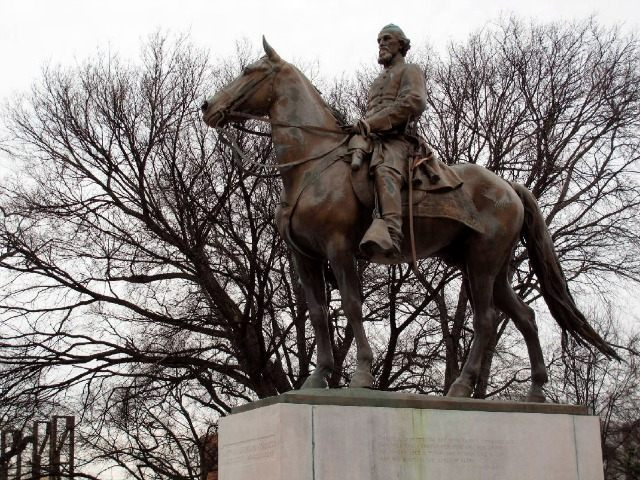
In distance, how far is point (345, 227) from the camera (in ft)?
25.8

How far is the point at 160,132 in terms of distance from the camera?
17.7 metres

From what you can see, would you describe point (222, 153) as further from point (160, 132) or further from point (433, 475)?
point (433, 475)

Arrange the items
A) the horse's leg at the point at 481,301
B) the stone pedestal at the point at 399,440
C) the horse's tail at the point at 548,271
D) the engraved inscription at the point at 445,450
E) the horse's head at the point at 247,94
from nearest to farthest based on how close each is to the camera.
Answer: the stone pedestal at the point at 399,440
the engraved inscription at the point at 445,450
the horse's head at the point at 247,94
the horse's leg at the point at 481,301
the horse's tail at the point at 548,271

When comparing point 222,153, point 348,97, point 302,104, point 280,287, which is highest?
point 348,97

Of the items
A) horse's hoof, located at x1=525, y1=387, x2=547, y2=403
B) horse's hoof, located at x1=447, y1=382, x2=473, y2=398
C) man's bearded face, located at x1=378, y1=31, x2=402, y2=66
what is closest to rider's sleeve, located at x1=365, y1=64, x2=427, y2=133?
man's bearded face, located at x1=378, y1=31, x2=402, y2=66

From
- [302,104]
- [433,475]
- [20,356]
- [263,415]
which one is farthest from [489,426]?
[20,356]

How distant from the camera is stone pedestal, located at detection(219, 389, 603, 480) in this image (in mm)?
6703

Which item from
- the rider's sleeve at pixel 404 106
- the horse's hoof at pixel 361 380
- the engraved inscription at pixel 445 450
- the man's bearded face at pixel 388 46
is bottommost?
the engraved inscription at pixel 445 450

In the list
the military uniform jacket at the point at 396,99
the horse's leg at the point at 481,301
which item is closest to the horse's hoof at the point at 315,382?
the horse's leg at the point at 481,301

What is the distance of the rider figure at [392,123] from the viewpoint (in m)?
7.79

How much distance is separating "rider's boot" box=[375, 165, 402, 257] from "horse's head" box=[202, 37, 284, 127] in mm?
1308

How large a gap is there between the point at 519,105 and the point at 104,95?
9026 millimetres

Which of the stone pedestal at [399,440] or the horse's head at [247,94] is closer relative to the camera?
the stone pedestal at [399,440]

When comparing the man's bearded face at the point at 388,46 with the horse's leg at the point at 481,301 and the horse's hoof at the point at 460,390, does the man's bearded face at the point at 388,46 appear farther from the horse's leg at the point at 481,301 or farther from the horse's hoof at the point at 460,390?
the horse's hoof at the point at 460,390
